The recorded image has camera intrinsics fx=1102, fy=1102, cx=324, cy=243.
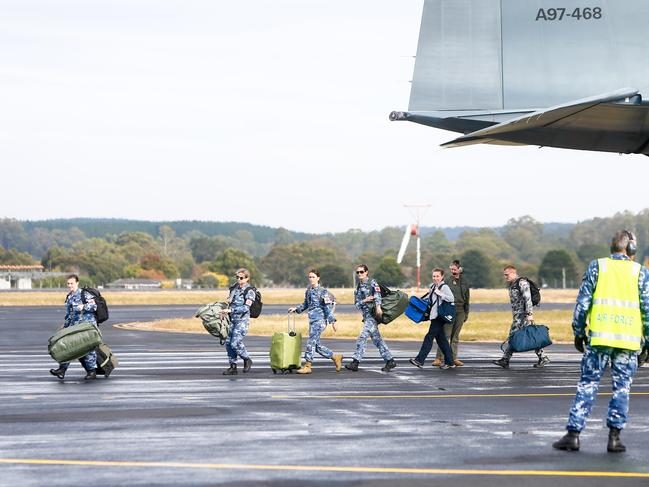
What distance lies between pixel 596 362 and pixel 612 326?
396 mm

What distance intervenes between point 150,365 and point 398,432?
1068 cm

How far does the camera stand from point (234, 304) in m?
19.4

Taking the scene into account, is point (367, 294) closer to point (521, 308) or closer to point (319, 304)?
point (319, 304)

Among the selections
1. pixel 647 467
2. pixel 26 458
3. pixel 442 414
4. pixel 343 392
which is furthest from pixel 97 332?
pixel 647 467

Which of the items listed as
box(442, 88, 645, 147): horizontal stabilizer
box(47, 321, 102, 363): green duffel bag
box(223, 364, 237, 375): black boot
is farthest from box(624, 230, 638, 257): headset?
box(442, 88, 645, 147): horizontal stabilizer

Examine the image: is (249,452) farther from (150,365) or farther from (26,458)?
(150,365)

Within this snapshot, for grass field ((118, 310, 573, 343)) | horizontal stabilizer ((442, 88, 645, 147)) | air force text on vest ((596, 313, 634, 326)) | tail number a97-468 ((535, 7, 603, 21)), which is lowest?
grass field ((118, 310, 573, 343))

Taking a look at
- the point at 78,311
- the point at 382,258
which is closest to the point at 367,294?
the point at 78,311

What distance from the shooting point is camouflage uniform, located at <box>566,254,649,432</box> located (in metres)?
10.5

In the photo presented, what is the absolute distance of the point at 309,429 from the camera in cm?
1182

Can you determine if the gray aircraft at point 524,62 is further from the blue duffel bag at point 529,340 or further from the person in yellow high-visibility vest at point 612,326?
the person in yellow high-visibility vest at point 612,326

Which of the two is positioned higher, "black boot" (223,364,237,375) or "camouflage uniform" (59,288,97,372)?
"camouflage uniform" (59,288,97,372)

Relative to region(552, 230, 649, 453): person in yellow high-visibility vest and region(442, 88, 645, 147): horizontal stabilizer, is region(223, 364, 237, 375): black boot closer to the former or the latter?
region(442, 88, 645, 147): horizontal stabilizer

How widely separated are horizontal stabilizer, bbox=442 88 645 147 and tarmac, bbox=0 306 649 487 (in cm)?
568
